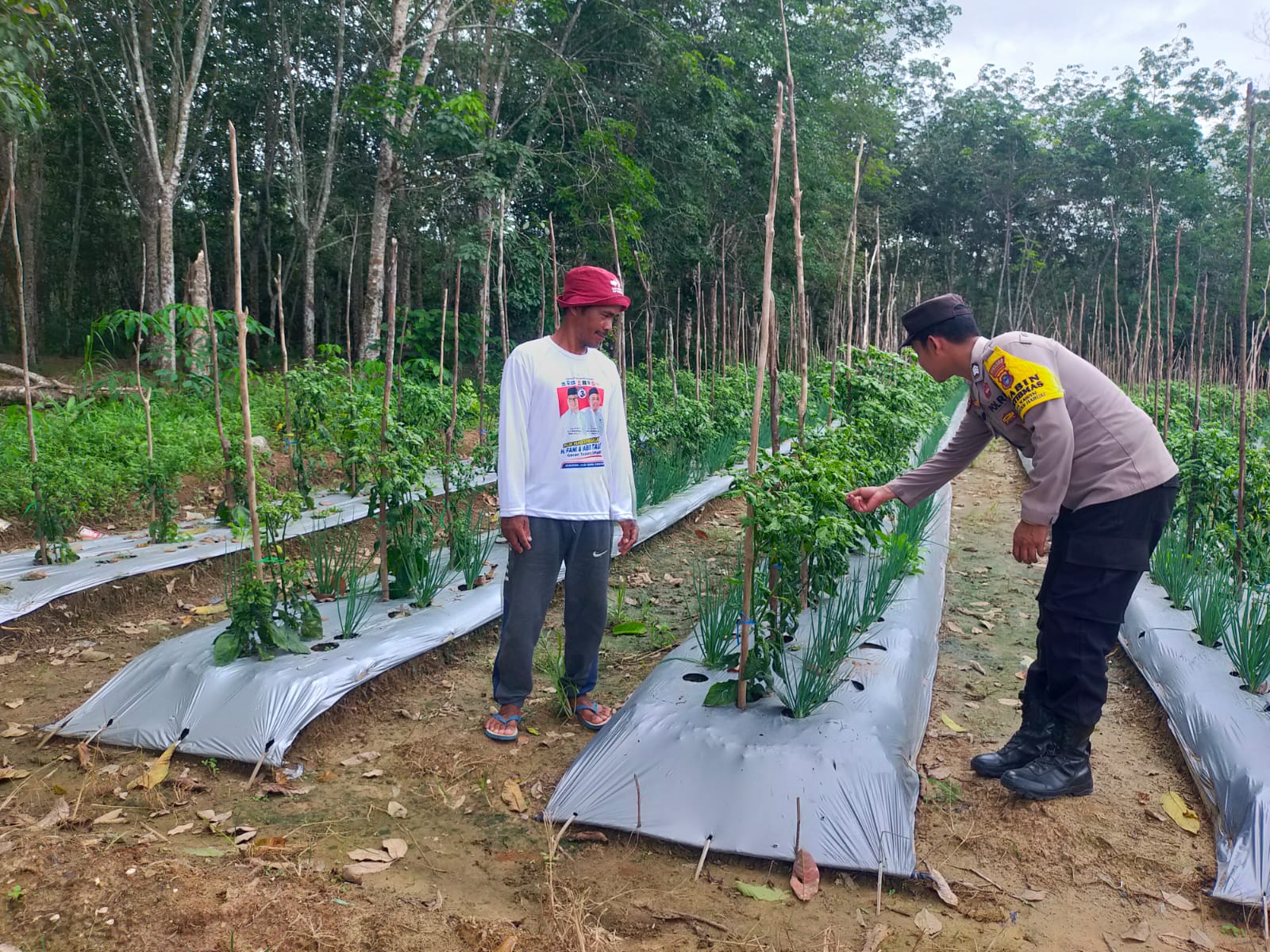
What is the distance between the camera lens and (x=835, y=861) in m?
2.22

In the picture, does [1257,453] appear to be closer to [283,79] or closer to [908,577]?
[908,577]

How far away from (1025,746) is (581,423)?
1813 millimetres

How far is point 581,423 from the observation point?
2.88 meters

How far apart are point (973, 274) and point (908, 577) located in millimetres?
34391

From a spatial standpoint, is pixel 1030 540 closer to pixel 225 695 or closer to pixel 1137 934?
pixel 1137 934

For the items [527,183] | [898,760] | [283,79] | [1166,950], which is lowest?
[1166,950]

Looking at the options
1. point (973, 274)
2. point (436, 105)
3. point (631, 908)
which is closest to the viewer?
point (631, 908)

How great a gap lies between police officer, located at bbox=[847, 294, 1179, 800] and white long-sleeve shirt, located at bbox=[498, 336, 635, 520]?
42.1 inches

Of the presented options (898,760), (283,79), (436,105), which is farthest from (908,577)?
(283,79)

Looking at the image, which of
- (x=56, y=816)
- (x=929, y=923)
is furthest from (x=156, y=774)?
(x=929, y=923)

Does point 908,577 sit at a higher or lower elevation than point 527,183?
lower

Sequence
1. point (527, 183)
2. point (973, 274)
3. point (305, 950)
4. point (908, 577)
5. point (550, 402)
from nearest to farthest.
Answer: point (305, 950) → point (550, 402) → point (908, 577) → point (527, 183) → point (973, 274)

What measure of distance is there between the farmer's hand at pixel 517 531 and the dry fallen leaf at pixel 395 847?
936 millimetres

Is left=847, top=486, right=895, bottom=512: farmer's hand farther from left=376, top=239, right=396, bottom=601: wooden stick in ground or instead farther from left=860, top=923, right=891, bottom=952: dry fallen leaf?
left=376, top=239, right=396, bottom=601: wooden stick in ground
